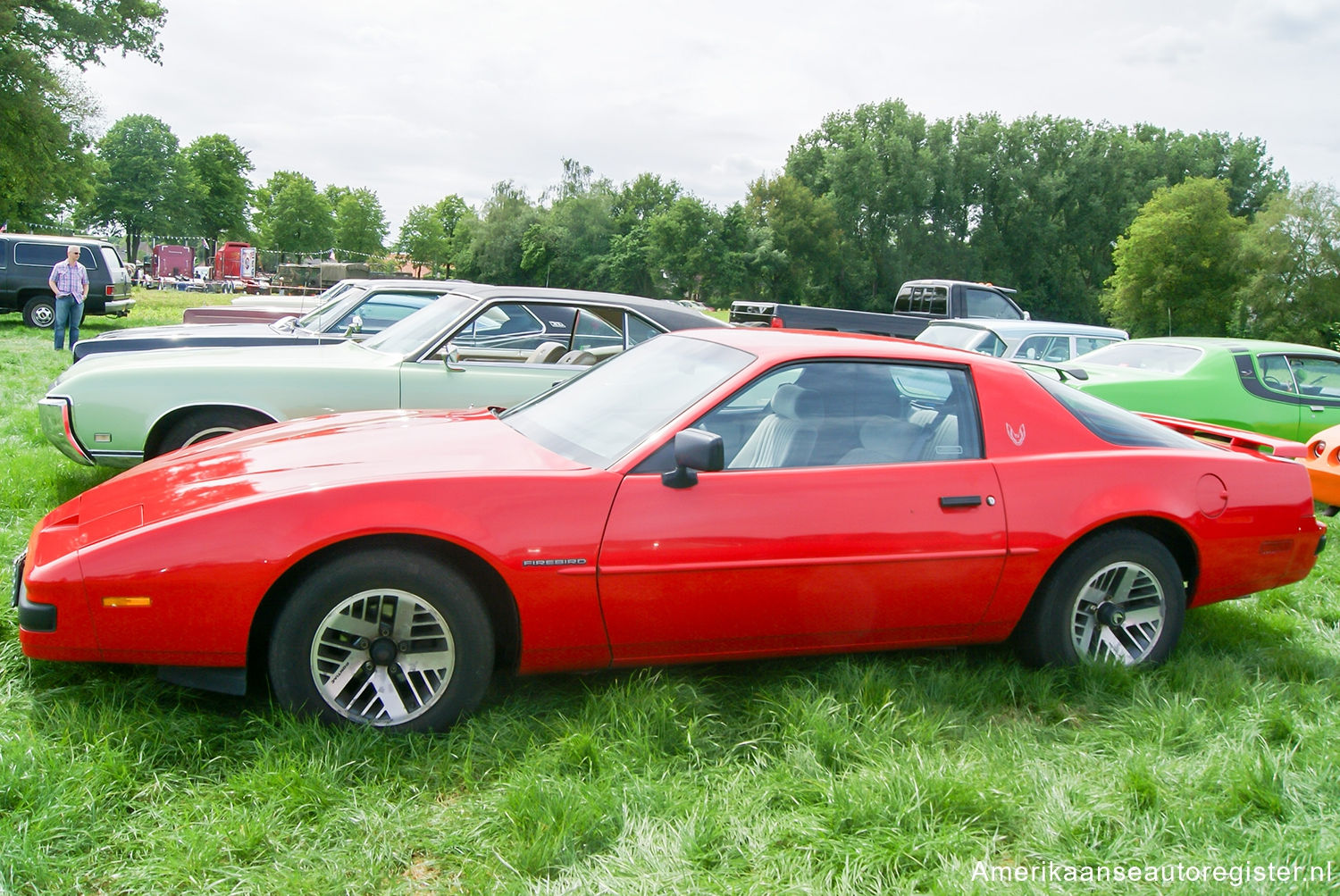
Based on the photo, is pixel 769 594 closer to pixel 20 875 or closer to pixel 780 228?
pixel 20 875

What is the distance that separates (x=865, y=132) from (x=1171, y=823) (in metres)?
75.2

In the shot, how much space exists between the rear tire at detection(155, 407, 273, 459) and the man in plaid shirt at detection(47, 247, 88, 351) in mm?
10219

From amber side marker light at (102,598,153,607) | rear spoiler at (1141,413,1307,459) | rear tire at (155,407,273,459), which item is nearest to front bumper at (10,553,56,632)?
amber side marker light at (102,598,153,607)

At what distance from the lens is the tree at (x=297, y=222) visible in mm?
79000

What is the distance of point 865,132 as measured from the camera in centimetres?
7256

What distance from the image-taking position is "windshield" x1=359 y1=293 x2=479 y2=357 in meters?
6.05

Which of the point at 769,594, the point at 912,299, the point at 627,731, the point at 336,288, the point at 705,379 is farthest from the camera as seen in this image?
the point at 912,299

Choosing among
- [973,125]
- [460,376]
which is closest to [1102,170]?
[973,125]

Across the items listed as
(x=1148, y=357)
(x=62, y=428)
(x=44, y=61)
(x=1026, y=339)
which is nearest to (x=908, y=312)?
(x=1026, y=339)

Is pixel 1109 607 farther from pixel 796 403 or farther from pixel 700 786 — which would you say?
pixel 700 786

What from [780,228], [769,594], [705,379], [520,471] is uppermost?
[780,228]

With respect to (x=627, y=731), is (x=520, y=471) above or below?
above

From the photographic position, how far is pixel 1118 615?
3680mm

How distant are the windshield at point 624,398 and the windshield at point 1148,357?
5.83 metres
